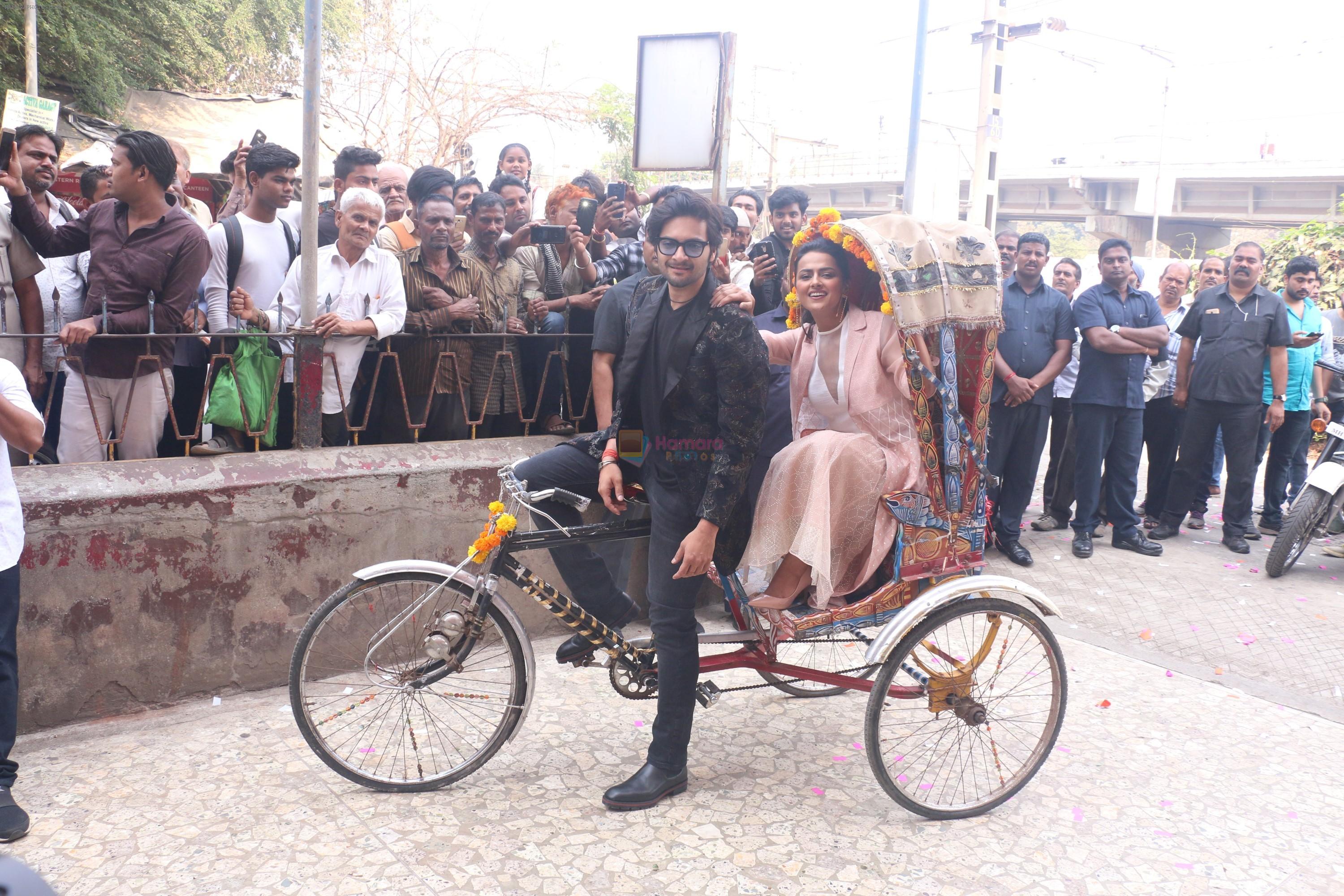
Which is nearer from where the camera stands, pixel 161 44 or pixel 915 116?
pixel 915 116

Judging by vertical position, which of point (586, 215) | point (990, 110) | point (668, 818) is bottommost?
point (668, 818)

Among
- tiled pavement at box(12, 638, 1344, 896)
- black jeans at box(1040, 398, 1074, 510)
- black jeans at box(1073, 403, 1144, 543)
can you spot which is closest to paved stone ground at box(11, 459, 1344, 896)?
tiled pavement at box(12, 638, 1344, 896)

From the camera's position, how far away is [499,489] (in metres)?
4.62

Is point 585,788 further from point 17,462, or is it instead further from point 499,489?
point 17,462

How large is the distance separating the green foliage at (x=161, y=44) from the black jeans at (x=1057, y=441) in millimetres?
10110

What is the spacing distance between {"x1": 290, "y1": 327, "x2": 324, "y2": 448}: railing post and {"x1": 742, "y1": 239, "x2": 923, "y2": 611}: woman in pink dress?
2045mm

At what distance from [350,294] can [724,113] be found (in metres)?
2.16

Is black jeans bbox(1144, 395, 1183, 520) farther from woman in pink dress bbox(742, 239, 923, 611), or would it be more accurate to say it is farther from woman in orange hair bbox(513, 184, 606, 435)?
woman in pink dress bbox(742, 239, 923, 611)

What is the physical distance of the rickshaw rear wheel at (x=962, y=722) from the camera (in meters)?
3.32

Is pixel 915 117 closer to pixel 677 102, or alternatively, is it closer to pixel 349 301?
pixel 677 102

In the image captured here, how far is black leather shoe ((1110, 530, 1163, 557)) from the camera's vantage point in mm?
6816

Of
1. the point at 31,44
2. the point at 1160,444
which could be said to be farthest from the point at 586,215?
the point at 31,44

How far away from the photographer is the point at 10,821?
9.77 ft

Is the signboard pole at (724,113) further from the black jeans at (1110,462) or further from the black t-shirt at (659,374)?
the black jeans at (1110,462)
